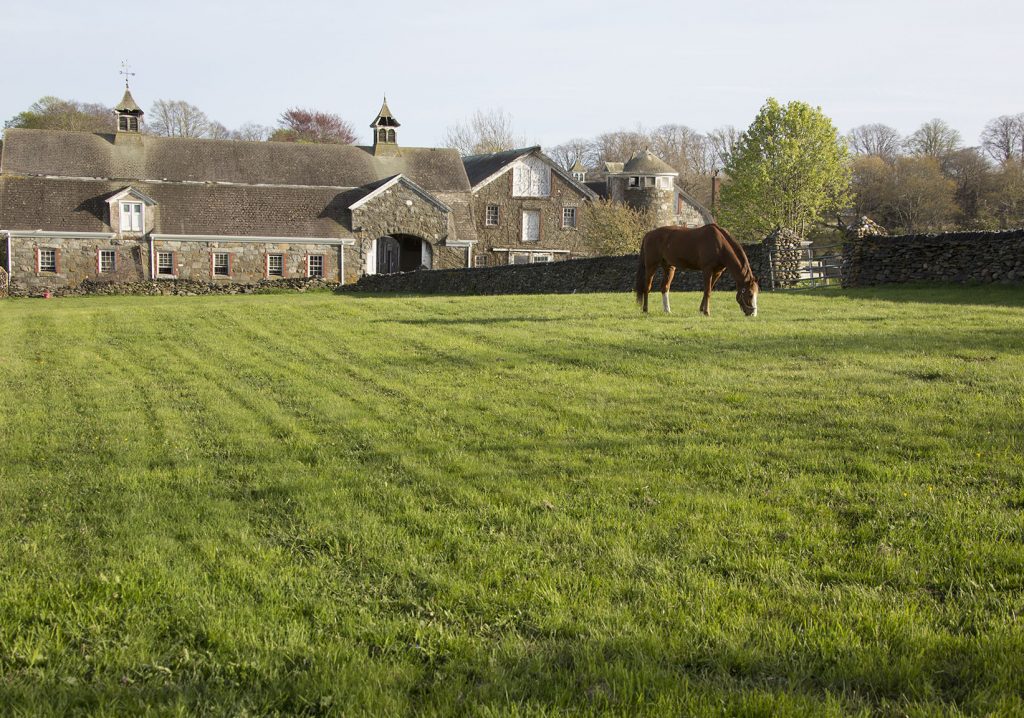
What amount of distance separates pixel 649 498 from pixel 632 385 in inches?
155

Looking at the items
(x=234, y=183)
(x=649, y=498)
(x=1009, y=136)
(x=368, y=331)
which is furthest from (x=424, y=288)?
(x=1009, y=136)

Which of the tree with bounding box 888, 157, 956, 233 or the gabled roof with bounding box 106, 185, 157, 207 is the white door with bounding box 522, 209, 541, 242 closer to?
the gabled roof with bounding box 106, 185, 157, 207

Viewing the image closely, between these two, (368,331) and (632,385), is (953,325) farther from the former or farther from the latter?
(368,331)

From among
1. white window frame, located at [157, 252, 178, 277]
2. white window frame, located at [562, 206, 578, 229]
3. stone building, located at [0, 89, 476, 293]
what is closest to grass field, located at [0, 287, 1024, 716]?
stone building, located at [0, 89, 476, 293]

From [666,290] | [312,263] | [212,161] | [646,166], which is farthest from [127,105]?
[666,290]

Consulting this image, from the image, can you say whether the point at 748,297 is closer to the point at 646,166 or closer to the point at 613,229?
the point at 613,229

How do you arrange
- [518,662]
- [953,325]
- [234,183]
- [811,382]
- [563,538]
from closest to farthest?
1. [518,662]
2. [563,538]
3. [811,382]
4. [953,325]
5. [234,183]

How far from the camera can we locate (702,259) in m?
16.3

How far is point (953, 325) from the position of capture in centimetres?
1355

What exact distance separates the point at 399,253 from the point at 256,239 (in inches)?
400

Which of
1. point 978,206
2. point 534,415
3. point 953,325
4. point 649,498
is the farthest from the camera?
point 978,206

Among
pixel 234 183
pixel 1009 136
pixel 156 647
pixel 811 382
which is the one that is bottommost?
pixel 156 647

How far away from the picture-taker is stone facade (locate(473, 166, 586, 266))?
53438 mm

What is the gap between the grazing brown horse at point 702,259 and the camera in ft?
50.8
